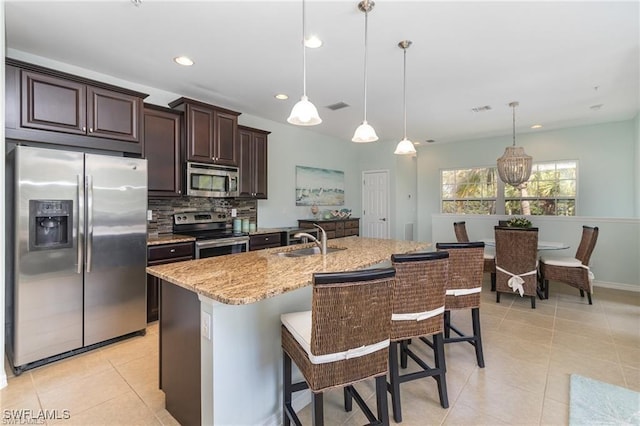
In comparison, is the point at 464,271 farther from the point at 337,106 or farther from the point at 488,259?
the point at 337,106

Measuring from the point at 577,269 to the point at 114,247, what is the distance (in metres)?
5.27

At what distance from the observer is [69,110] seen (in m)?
2.71

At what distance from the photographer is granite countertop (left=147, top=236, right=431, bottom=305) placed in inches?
55.3

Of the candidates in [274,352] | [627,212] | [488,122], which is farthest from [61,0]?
[627,212]

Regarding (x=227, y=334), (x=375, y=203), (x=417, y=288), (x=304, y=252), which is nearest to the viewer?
(x=227, y=334)

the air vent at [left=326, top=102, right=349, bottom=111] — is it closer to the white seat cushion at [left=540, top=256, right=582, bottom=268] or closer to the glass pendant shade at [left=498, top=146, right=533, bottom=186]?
the glass pendant shade at [left=498, top=146, right=533, bottom=186]

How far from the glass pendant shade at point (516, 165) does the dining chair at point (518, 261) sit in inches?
42.5

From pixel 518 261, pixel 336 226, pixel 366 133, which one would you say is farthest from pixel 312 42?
pixel 336 226

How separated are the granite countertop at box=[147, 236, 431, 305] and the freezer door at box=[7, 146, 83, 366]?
1.25 meters

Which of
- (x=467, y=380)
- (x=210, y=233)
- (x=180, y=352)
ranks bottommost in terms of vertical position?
(x=467, y=380)

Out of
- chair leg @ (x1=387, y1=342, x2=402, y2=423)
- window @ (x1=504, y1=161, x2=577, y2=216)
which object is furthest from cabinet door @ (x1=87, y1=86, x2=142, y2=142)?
window @ (x1=504, y1=161, x2=577, y2=216)

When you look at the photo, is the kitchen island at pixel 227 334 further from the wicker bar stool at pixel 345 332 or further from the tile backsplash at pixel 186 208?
the tile backsplash at pixel 186 208

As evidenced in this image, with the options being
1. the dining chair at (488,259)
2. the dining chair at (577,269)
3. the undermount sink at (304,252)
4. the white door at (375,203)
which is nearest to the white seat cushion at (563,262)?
the dining chair at (577,269)

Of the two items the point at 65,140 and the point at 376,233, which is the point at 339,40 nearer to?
the point at 65,140
